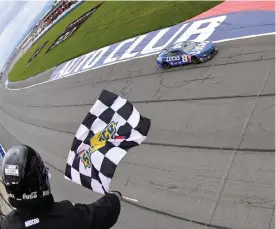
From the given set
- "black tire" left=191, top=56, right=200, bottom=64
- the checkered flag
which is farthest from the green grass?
the checkered flag

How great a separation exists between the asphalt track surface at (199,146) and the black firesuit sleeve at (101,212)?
3.60 m

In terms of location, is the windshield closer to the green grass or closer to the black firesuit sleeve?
the green grass

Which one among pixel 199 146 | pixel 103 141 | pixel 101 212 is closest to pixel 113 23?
pixel 199 146

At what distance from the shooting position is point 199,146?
8352mm

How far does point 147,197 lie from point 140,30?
1488 cm

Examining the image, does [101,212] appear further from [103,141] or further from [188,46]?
[188,46]

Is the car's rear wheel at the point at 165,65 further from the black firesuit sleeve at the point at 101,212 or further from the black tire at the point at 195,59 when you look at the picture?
the black firesuit sleeve at the point at 101,212

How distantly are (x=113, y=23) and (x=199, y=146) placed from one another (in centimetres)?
1899

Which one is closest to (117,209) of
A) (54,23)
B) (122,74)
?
(122,74)

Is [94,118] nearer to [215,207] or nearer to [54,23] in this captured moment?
[215,207]

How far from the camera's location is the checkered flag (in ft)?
11.0

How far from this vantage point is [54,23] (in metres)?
43.0

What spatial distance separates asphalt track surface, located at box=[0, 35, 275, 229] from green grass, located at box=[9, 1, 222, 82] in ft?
17.1

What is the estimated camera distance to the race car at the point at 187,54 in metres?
12.7
